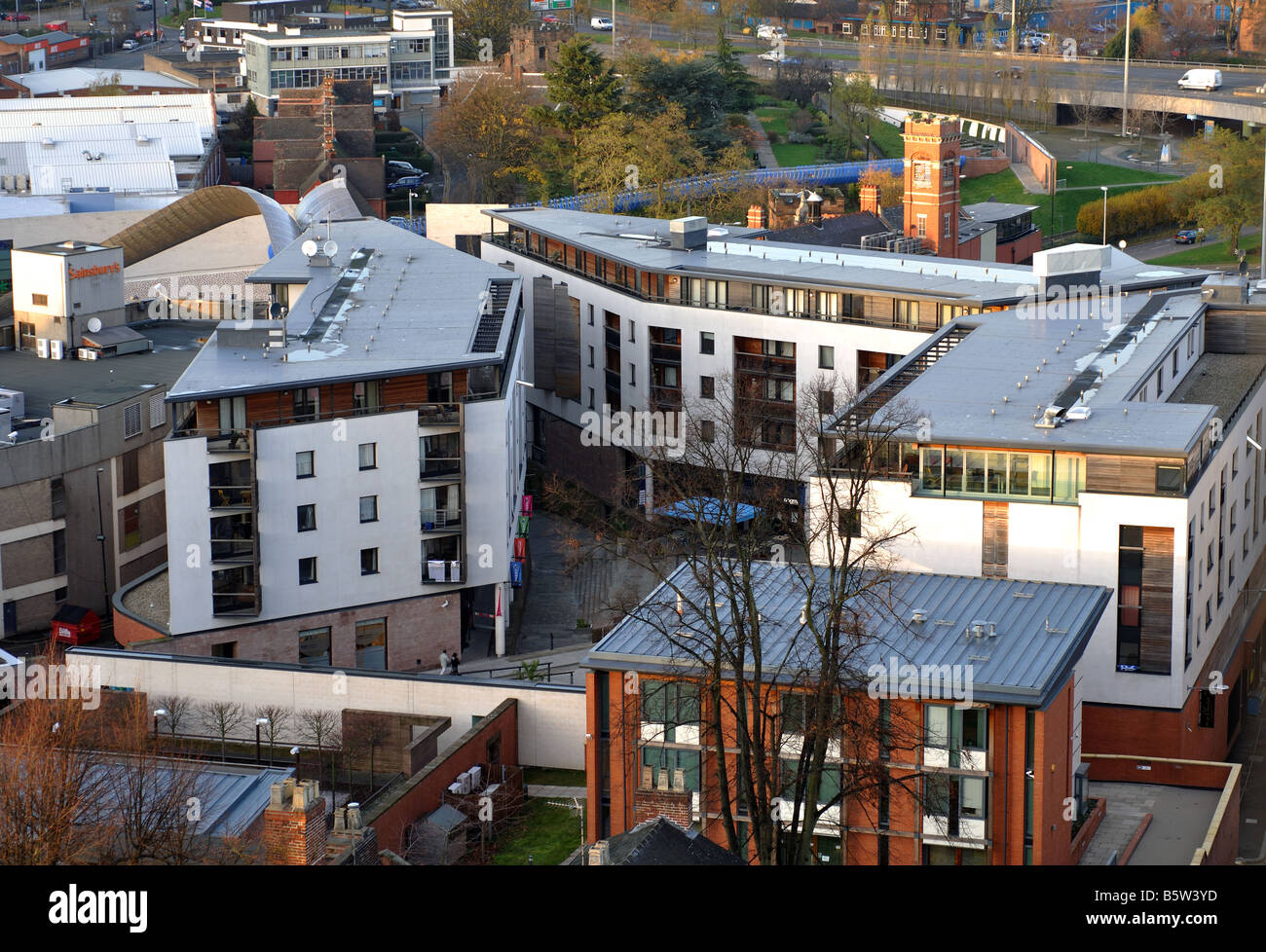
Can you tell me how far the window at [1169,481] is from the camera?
45.6 metres

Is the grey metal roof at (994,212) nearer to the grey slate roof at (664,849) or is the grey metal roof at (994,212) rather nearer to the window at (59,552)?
the window at (59,552)

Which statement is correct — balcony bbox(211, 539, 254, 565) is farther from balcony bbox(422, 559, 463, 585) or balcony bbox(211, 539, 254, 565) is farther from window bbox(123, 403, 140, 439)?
window bbox(123, 403, 140, 439)

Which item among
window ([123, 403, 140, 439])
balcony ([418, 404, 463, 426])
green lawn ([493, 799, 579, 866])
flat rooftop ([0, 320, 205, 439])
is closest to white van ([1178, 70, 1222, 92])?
flat rooftop ([0, 320, 205, 439])

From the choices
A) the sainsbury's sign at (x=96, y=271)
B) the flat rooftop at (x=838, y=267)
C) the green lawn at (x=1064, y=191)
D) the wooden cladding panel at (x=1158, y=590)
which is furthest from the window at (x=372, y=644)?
the green lawn at (x=1064, y=191)

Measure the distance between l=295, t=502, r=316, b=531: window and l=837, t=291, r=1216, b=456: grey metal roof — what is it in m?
17.0

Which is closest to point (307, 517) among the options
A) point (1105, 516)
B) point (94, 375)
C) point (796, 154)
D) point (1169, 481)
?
point (94, 375)

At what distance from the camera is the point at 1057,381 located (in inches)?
2094

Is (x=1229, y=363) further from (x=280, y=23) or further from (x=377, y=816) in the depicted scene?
(x=280, y=23)

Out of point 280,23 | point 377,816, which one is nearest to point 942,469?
point 377,816

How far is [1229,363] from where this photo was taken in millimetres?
62250

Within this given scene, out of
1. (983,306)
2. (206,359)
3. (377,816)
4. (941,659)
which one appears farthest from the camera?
(983,306)

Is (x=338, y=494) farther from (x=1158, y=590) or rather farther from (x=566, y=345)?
(x=566, y=345)

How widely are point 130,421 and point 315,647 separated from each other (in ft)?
46.9
